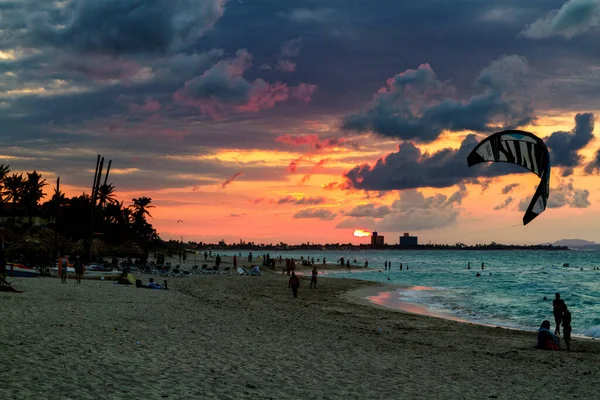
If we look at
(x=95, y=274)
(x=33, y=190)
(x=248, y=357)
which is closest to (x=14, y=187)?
(x=33, y=190)

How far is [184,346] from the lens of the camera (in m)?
12.0

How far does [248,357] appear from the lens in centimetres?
1155

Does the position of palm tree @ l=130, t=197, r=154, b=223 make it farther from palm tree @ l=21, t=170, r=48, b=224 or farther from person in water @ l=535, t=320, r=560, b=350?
person in water @ l=535, t=320, r=560, b=350

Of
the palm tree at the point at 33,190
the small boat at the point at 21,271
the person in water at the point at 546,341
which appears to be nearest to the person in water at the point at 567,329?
the person in water at the point at 546,341

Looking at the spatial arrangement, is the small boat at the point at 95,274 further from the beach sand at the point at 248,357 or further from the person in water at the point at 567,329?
the person in water at the point at 567,329

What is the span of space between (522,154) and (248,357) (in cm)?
680

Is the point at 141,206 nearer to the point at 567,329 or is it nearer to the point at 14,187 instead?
the point at 14,187

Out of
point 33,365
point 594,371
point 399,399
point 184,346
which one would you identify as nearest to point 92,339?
point 184,346

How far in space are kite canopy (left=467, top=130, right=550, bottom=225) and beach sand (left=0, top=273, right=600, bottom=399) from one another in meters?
4.17

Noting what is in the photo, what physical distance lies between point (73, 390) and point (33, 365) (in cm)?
161

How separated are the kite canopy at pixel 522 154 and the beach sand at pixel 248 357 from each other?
417 cm

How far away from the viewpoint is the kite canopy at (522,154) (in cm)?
732

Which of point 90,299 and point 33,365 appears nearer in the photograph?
point 33,365

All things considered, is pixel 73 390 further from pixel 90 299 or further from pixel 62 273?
pixel 62 273
